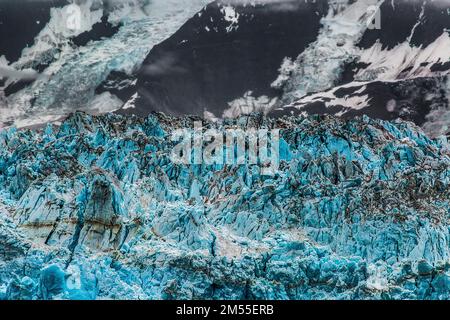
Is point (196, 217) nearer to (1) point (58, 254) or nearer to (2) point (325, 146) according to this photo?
(1) point (58, 254)

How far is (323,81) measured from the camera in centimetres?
9144

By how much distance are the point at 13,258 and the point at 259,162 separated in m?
17.8

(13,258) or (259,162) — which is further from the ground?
(259,162)

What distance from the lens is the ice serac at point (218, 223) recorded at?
140 ft

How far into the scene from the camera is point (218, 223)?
48625 millimetres

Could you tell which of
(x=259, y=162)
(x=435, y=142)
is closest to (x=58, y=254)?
(x=259, y=162)

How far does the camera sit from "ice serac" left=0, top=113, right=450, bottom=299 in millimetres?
Result: 42562

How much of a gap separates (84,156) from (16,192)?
267 inches

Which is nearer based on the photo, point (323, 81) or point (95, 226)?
point (95, 226)

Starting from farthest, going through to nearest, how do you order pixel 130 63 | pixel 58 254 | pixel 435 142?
pixel 130 63
pixel 435 142
pixel 58 254

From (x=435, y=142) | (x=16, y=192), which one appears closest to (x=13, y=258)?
(x=16, y=192)
